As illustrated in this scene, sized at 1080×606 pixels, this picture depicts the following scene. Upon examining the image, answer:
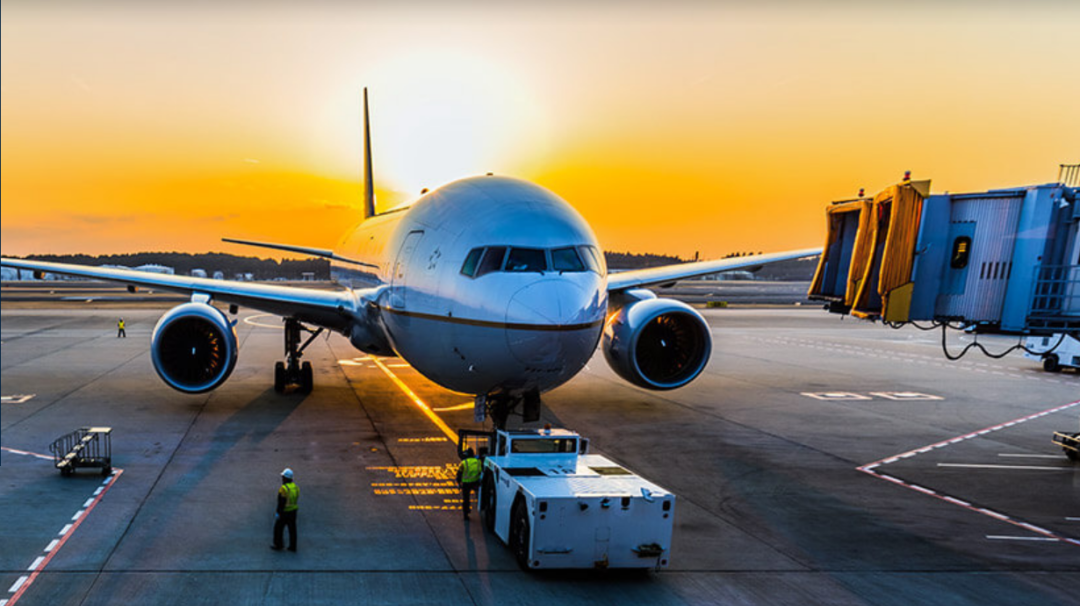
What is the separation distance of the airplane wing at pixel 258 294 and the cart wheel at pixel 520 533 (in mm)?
10331

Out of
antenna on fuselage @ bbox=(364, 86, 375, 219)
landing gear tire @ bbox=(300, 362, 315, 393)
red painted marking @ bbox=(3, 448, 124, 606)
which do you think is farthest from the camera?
antenna on fuselage @ bbox=(364, 86, 375, 219)

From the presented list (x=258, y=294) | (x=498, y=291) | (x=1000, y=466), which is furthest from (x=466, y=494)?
(x=1000, y=466)

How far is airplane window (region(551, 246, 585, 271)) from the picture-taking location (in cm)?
1252

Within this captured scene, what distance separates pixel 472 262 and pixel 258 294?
1019 centimetres

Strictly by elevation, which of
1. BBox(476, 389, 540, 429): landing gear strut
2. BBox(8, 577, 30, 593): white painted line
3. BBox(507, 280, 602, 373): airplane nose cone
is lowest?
BBox(8, 577, 30, 593): white painted line

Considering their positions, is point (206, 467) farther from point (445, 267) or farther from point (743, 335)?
point (743, 335)

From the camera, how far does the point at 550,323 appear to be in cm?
1163

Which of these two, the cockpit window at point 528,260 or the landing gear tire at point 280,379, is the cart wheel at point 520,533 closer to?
the cockpit window at point 528,260

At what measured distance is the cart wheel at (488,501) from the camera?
11844 mm

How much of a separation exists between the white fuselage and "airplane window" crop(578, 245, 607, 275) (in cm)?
3

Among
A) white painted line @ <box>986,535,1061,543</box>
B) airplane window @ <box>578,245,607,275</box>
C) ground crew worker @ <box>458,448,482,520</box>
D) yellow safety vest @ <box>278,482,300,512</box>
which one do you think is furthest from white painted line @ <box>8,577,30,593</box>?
white painted line @ <box>986,535,1061,543</box>

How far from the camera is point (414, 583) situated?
31.8ft

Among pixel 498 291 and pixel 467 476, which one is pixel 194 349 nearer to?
pixel 467 476

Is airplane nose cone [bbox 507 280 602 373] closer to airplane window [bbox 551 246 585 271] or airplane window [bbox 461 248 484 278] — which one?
airplane window [bbox 551 246 585 271]
